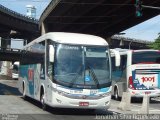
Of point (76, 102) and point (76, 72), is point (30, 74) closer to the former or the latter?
point (76, 72)

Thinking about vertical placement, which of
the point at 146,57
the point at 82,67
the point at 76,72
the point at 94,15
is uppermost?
the point at 94,15

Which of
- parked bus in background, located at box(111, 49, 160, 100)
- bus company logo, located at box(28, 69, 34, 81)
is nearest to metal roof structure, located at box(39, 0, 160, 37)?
parked bus in background, located at box(111, 49, 160, 100)

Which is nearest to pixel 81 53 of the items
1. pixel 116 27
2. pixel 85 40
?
pixel 85 40

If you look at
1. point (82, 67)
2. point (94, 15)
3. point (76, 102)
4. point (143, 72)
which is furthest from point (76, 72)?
point (94, 15)

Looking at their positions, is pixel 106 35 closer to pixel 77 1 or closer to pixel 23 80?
pixel 77 1

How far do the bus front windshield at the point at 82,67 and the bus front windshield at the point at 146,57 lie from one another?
821cm

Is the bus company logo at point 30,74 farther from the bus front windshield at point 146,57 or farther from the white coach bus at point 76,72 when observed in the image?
the bus front windshield at point 146,57

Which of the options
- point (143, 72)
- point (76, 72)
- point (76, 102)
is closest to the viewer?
point (76, 102)

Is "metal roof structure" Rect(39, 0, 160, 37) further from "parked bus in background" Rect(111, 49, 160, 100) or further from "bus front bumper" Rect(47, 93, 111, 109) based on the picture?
"bus front bumper" Rect(47, 93, 111, 109)

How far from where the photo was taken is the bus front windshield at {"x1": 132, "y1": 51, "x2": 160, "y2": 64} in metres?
26.7

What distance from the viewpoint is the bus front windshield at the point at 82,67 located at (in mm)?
18031

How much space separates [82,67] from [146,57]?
30.8 ft

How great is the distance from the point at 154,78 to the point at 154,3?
32.5 m

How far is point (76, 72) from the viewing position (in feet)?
59.5
